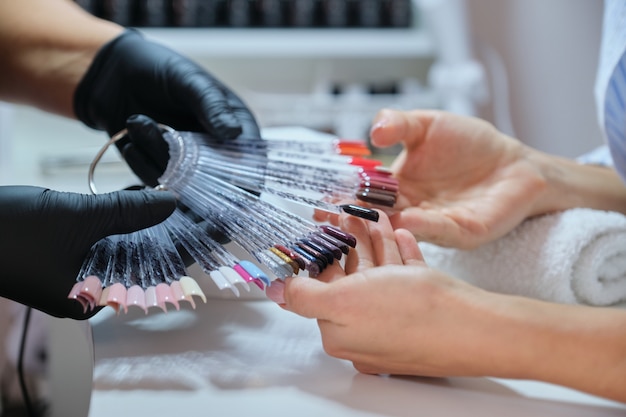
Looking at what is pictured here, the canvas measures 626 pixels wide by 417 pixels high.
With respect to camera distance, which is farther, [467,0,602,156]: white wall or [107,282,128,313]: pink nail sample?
[467,0,602,156]: white wall

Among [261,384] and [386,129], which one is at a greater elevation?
[386,129]

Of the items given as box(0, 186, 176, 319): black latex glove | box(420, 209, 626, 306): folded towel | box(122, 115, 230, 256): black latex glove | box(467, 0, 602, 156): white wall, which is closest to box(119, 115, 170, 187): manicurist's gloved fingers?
box(122, 115, 230, 256): black latex glove

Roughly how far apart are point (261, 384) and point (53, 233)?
18 cm

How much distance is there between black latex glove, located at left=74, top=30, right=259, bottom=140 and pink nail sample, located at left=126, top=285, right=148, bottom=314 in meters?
0.23

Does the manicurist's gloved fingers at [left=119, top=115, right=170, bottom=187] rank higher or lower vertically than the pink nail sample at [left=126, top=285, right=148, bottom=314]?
higher

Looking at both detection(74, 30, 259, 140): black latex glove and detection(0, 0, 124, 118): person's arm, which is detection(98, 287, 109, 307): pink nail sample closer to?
detection(74, 30, 259, 140): black latex glove

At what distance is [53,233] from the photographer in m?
0.43

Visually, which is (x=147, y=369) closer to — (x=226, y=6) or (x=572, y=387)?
(x=572, y=387)

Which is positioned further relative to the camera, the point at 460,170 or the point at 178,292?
the point at 460,170

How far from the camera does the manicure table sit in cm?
39

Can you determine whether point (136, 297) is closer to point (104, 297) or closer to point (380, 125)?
point (104, 297)

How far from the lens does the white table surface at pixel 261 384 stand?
1.29 feet

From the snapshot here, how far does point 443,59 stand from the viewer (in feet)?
4.63

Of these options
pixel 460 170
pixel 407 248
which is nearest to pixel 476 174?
pixel 460 170
